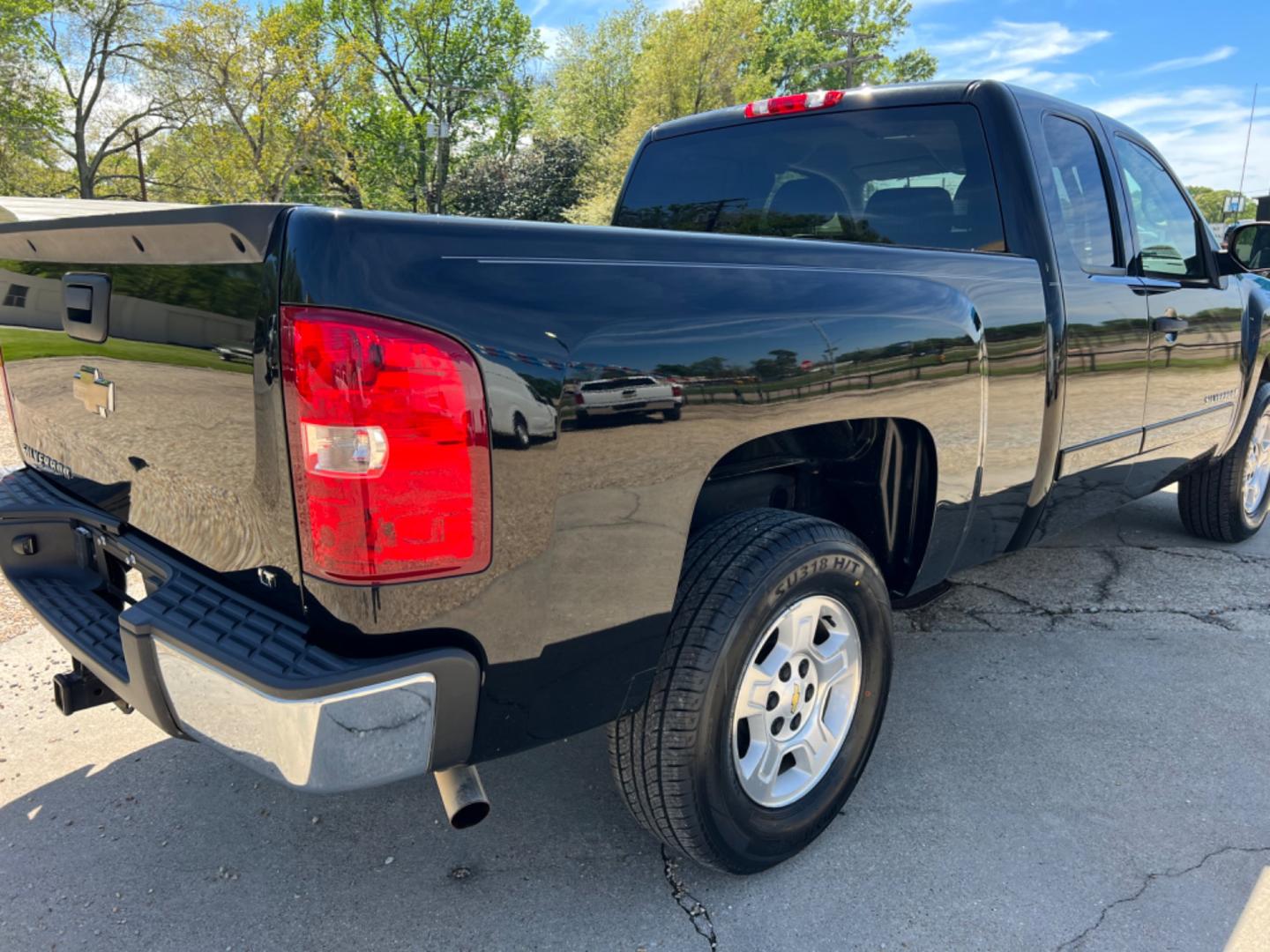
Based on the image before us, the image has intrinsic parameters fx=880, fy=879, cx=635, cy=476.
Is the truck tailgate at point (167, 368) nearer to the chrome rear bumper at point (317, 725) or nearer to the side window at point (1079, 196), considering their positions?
the chrome rear bumper at point (317, 725)

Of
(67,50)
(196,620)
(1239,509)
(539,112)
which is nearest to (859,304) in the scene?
(196,620)

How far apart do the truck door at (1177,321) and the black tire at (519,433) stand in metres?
2.68

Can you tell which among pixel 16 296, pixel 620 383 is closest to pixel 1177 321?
pixel 620 383

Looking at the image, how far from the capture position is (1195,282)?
356cm

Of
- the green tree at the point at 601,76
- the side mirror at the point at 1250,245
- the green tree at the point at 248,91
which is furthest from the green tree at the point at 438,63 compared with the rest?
the side mirror at the point at 1250,245

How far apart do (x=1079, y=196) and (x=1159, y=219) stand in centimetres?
79

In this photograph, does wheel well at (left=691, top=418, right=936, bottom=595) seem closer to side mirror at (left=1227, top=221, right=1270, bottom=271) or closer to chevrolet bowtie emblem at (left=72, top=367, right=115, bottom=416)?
chevrolet bowtie emblem at (left=72, top=367, right=115, bottom=416)

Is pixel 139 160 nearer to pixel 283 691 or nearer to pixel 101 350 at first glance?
pixel 101 350

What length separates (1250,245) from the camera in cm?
479

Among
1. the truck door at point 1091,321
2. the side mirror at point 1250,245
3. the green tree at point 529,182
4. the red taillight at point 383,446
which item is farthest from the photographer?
the green tree at point 529,182

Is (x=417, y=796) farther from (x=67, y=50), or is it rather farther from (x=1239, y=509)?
(x=67, y=50)

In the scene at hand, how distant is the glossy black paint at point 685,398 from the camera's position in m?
1.45

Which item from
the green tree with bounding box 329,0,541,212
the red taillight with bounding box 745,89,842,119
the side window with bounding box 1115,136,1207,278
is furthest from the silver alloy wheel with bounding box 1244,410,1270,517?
the green tree with bounding box 329,0,541,212

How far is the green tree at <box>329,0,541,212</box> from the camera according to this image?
133 feet
